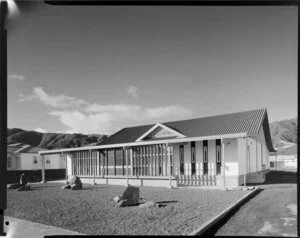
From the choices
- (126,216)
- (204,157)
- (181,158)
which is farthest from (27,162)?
(126,216)

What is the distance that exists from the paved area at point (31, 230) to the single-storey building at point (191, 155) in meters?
8.29

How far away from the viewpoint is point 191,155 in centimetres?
1606

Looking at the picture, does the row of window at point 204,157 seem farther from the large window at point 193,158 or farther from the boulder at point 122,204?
the boulder at point 122,204

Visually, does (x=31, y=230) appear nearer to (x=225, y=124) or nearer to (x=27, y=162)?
(x=225, y=124)

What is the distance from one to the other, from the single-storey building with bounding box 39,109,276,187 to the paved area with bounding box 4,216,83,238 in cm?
829

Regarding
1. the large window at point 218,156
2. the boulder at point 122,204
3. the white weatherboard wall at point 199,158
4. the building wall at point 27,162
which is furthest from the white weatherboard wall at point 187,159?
the building wall at point 27,162

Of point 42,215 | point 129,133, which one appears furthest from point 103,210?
point 129,133

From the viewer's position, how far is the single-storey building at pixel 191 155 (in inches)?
572

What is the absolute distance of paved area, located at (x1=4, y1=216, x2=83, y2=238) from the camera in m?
6.32

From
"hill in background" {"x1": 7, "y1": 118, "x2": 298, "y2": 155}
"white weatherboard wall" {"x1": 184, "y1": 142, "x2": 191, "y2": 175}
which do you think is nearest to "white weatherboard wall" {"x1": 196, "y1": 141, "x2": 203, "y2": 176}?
"white weatherboard wall" {"x1": 184, "y1": 142, "x2": 191, "y2": 175}

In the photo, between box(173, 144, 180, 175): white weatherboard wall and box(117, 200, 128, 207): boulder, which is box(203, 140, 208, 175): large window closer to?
box(173, 144, 180, 175): white weatherboard wall

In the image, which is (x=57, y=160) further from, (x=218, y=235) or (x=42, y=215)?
(x=218, y=235)

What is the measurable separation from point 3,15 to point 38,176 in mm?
24854

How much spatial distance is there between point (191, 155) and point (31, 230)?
35.1 feet
